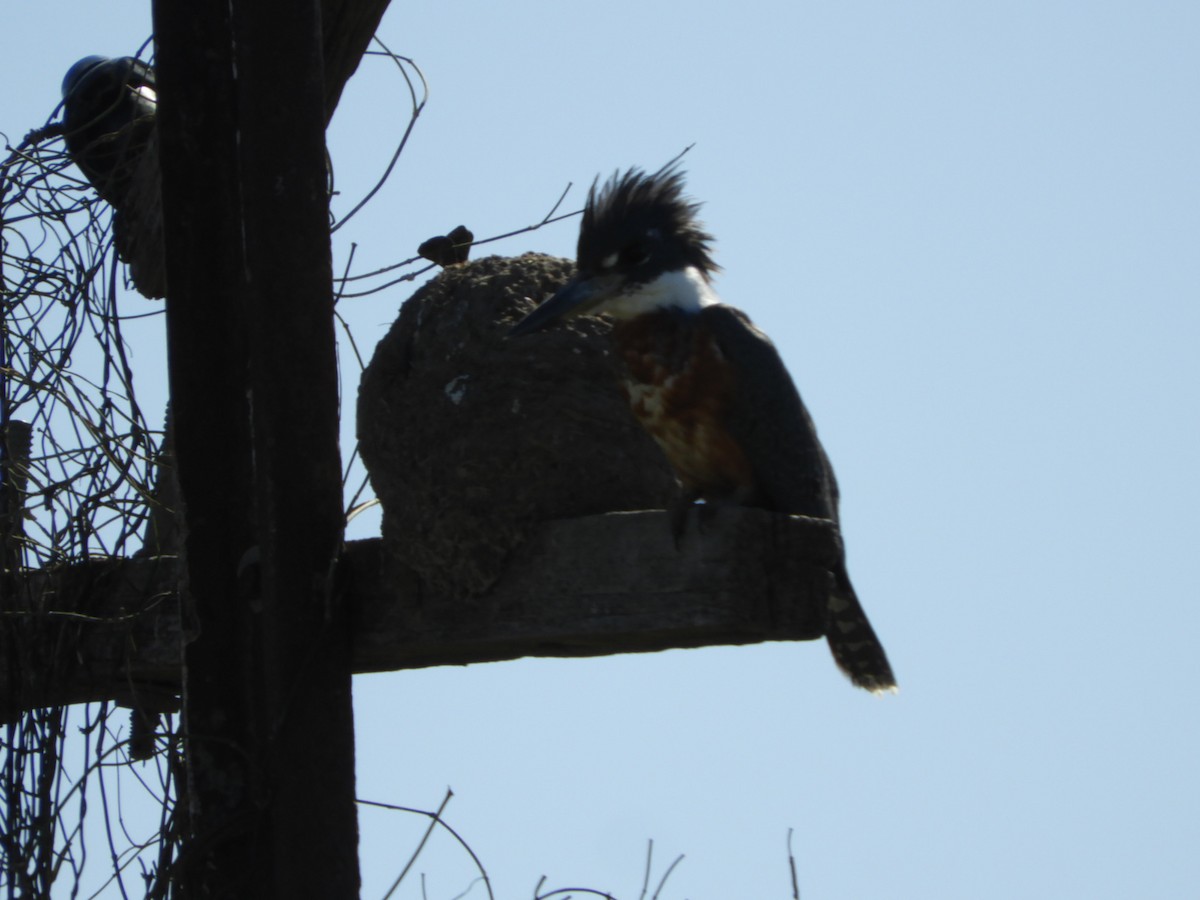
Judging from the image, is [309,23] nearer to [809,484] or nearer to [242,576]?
[242,576]

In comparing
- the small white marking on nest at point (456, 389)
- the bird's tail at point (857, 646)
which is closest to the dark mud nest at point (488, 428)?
the small white marking on nest at point (456, 389)

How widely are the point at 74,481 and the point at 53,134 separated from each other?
1001 millimetres

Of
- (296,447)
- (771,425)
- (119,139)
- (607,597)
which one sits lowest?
(607,597)

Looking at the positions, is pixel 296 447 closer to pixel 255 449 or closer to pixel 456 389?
pixel 255 449

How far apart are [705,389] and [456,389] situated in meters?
0.55

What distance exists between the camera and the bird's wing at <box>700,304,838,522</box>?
347 cm

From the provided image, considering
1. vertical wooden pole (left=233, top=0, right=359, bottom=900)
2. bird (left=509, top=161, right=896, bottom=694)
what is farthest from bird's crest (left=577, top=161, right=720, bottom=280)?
vertical wooden pole (left=233, top=0, right=359, bottom=900)

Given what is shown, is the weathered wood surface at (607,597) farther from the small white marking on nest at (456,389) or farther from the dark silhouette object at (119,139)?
the dark silhouette object at (119,139)

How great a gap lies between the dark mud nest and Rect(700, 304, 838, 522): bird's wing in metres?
0.25

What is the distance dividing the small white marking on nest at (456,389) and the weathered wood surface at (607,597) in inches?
18.4

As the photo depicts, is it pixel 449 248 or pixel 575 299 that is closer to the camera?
pixel 575 299

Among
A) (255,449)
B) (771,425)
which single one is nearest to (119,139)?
(255,449)

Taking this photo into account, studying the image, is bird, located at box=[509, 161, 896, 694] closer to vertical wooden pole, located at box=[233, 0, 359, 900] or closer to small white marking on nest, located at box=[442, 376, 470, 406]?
small white marking on nest, located at box=[442, 376, 470, 406]

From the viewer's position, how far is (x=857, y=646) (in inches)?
140
